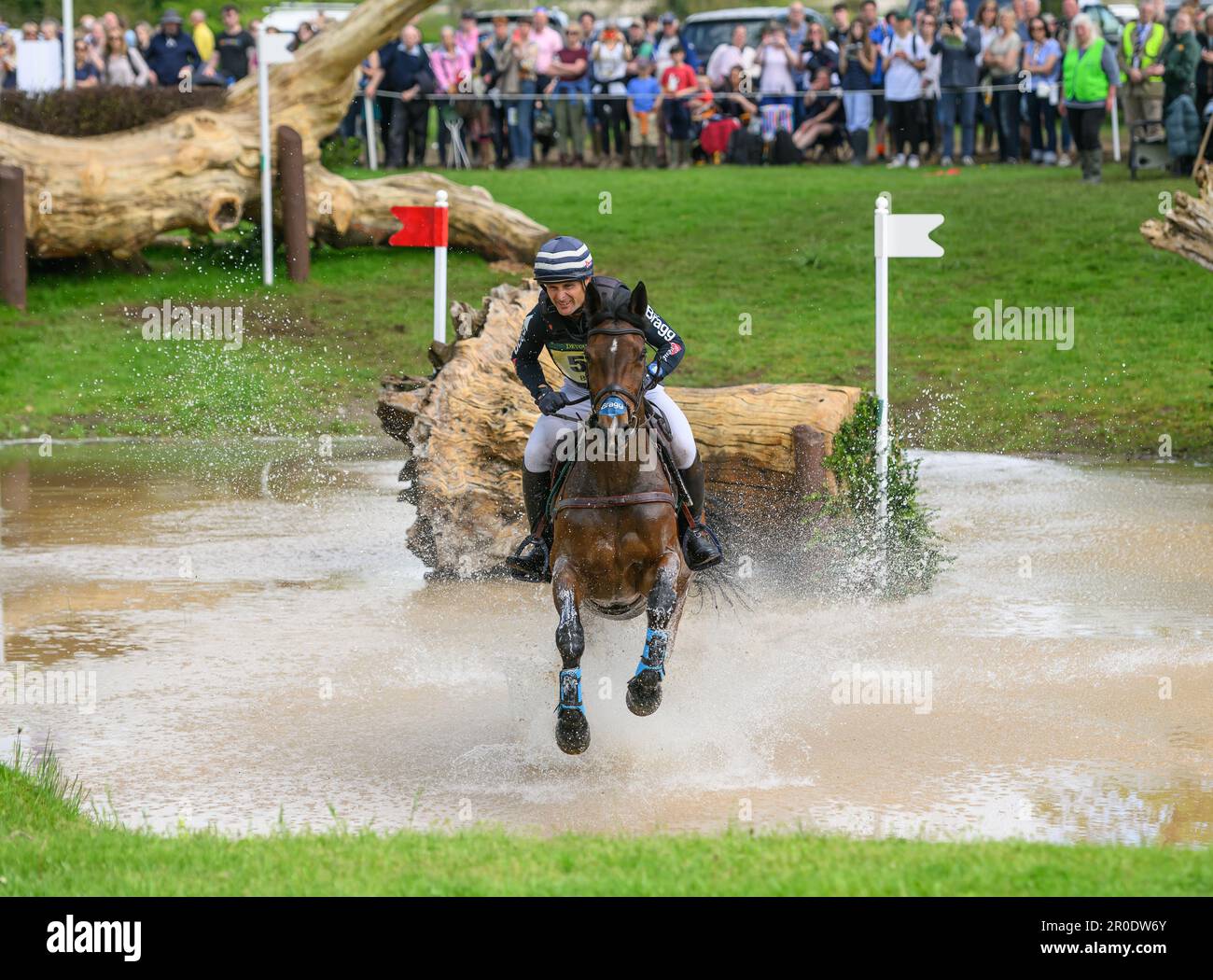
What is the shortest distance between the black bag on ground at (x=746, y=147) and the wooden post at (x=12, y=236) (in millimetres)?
13108

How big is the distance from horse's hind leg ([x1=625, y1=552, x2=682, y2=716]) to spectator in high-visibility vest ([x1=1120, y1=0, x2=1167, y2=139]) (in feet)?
62.7

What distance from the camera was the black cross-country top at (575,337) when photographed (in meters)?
7.88

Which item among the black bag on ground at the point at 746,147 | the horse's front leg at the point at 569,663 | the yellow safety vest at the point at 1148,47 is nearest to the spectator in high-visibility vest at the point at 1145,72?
the yellow safety vest at the point at 1148,47

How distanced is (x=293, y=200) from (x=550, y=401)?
13.2 metres

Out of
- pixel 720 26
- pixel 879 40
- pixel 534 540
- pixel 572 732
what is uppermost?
pixel 720 26

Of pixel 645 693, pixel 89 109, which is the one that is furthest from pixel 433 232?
pixel 89 109

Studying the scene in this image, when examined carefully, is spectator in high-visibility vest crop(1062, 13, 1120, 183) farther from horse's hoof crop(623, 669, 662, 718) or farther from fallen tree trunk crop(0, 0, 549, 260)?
horse's hoof crop(623, 669, 662, 718)

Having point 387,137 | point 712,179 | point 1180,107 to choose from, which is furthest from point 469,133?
point 1180,107

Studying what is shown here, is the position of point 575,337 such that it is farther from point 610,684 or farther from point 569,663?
point 610,684

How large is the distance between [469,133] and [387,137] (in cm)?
138

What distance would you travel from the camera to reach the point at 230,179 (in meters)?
20.5

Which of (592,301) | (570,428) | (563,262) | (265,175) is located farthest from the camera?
(265,175)

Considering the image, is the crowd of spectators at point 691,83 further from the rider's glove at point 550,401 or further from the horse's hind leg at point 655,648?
the horse's hind leg at point 655,648

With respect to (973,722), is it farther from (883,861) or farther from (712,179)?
(712,179)
